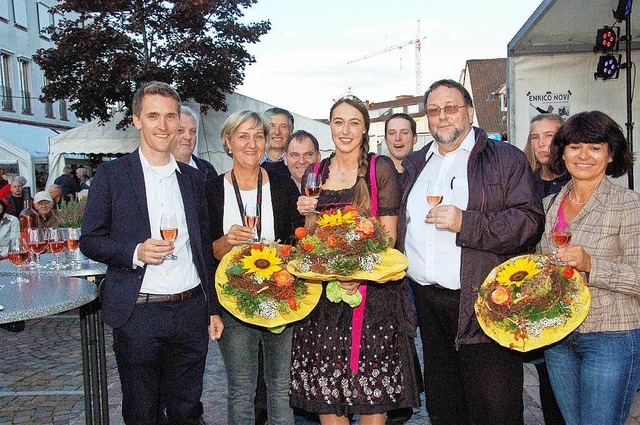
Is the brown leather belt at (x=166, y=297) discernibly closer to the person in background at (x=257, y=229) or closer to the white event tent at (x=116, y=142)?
the person in background at (x=257, y=229)

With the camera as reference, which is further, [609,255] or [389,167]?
[389,167]

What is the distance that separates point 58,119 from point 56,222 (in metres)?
28.9

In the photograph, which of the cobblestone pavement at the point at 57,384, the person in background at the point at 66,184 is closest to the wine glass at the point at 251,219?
the cobblestone pavement at the point at 57,384

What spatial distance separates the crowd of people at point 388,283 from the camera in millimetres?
2885

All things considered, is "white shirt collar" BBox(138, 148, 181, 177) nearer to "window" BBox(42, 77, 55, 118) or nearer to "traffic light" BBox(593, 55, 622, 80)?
"traffic light" BBox(593, 55, 622, 80)

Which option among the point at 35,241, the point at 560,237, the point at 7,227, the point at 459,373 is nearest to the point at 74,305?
the point at 35,241

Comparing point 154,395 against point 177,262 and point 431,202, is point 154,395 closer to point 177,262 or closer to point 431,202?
point 177,262

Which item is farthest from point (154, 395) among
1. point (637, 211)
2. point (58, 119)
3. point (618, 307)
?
point (58, 119)

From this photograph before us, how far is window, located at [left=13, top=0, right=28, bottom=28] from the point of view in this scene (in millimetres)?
28131

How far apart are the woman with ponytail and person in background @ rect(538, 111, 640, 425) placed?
836 mm

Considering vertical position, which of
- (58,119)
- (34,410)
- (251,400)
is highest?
(58,119)

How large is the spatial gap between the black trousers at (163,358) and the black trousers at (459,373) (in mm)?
1348

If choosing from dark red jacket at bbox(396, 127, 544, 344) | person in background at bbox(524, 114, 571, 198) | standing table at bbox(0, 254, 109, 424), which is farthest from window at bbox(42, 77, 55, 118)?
dark red jacket at bbox(396, 127, 544, 344)

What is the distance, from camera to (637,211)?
2.79m
